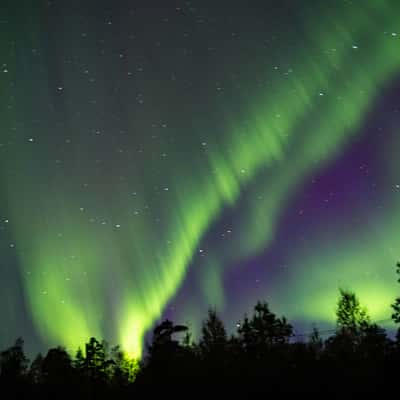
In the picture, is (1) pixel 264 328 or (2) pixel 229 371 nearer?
(2) pixel 229 371

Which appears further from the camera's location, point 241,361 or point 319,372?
point 241,361

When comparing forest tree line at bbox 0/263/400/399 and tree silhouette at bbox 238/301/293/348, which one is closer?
forest tree line at bbox 0/263/400/399

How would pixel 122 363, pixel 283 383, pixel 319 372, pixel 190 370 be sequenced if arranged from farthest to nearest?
pixel 122 363
pixel 190 370
pixel 319 372
pixel 283 383

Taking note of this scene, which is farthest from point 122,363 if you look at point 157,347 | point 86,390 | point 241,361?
point 241,361

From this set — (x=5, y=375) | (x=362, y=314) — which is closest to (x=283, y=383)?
(x=5, y=375)

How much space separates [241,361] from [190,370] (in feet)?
10.8

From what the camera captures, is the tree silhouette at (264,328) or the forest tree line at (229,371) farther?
the tree silhouette at (264,328)

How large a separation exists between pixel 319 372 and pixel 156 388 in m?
8.39

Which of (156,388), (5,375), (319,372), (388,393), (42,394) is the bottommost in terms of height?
(388,393)

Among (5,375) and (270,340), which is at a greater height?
(5,375)

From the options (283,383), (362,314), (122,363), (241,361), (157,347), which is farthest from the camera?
(122,363)

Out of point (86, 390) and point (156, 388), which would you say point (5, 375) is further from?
point (156, 388)

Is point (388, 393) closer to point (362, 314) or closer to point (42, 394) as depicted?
point (42, 394)

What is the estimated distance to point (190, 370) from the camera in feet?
65.0
